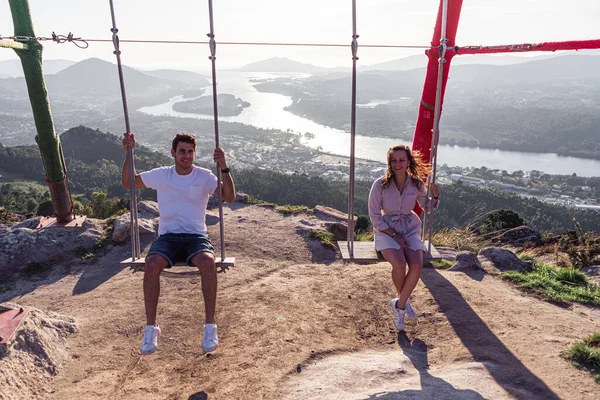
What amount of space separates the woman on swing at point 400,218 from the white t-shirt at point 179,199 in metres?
1.56

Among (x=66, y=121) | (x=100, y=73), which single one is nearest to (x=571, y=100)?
(x=66, y=121)

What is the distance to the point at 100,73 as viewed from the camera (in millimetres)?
127750

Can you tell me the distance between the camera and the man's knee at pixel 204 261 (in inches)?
138

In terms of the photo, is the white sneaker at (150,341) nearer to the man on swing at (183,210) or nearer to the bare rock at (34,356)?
the man on swing at (183,210)

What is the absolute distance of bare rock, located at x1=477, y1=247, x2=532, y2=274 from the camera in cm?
567

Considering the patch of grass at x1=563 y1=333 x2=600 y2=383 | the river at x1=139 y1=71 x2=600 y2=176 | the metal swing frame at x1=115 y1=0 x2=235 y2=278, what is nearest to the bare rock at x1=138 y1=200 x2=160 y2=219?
the metal swing frame at x1=115 y1=0 x2=235 y2=278

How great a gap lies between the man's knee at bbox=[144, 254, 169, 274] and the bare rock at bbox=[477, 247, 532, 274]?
413cm

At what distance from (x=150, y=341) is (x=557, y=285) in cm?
438

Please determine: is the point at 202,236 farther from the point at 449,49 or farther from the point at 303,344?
the point at 449,49

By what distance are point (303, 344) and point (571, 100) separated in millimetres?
110679

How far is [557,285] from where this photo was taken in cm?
494

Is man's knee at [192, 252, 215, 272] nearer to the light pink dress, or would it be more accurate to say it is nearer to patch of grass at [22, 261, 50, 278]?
the light pink dress

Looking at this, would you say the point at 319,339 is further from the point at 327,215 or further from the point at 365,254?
the point at 327,215

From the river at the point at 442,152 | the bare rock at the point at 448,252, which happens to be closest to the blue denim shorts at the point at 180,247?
the bare rock at the point at 448,252
